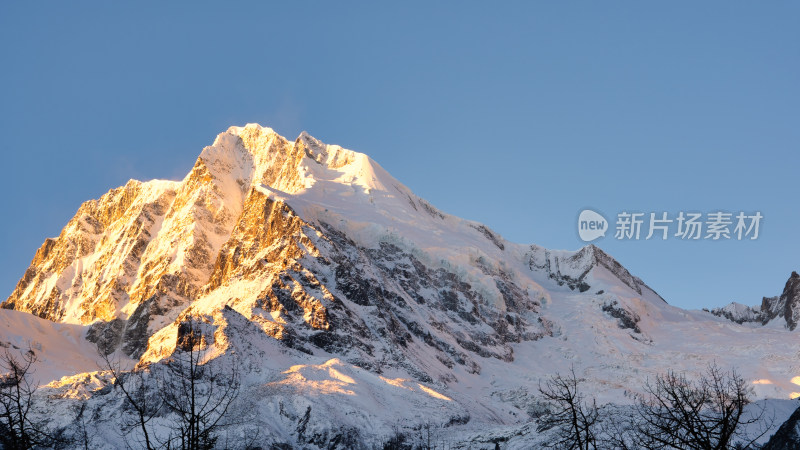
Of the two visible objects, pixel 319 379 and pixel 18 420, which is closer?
pixel 18 420

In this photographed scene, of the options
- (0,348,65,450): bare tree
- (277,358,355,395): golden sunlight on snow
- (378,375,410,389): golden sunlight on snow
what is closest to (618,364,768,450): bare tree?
(0,348,65,450): bare tree

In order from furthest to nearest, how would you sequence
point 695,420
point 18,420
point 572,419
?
Answer: point 572,419
point 18,420
point 695,420

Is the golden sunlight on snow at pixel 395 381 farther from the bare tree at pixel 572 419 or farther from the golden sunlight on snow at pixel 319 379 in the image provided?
the bare tree at pixel 572 419

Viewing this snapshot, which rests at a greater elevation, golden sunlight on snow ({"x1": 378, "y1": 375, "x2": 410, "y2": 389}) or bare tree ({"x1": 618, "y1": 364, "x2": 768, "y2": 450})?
golden sunlight on snow ({"x1": 378, "y1": 375, "x2": 410, "y2": 389})

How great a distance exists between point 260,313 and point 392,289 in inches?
1905

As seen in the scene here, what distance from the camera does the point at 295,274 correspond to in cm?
16550

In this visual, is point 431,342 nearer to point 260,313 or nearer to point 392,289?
point 392,289

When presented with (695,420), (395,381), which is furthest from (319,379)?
(695,420)

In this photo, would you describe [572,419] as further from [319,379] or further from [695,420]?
[319,379]

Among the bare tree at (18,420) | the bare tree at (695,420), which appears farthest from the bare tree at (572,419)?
the bare tree at (18,420)

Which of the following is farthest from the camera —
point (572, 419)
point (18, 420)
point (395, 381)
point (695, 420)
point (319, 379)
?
point (395, 381)

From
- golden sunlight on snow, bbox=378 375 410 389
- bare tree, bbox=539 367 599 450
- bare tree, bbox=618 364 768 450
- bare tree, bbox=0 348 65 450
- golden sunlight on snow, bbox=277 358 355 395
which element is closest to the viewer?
bare tree, bbox=618 364 768 450

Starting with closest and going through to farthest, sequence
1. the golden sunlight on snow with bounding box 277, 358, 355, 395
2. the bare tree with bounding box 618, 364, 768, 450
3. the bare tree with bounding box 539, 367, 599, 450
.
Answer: the bare tree with bounding box 618, 364, 768, 450 → the bare tree with bounding box 539, 367, 599, 450 → the golden sunlight on snow with bounding box 277, 358, 355, 395

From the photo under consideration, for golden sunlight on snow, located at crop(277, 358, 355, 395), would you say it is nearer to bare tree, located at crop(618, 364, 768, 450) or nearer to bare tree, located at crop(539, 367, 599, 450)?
bare tree, located at crop(539, 367, 599, 450)
